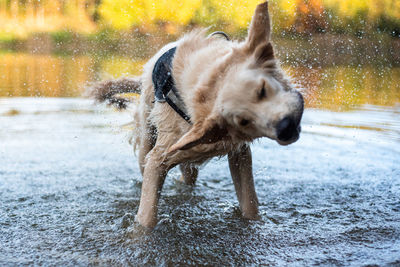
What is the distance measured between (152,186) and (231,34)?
612 centimetres

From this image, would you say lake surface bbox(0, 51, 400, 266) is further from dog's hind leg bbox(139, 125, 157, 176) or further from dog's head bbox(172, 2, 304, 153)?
dog's head bbox(172, 2, 304, 153)

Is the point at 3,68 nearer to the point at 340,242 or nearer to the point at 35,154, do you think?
the point at 35,154

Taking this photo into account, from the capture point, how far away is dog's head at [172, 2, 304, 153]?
2617 millimetres

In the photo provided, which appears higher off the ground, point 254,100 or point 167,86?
point 254,100

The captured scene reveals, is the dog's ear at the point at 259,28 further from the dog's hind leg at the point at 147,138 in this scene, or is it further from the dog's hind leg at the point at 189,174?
the dog's hind leg at the point at 189,174

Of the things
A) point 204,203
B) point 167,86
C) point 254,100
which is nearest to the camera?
point 254,100

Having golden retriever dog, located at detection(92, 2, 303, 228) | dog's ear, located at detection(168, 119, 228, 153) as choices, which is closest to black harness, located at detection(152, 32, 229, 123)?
golden retriever dog, located at detection(92, 2, 303, 228)

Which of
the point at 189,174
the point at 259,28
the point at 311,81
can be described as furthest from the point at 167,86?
the point at 311,81

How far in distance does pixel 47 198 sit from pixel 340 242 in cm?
288

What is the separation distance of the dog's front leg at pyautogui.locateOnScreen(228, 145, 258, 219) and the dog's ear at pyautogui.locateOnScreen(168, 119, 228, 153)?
82cm

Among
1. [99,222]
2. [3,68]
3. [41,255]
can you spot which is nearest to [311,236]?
[99,222]

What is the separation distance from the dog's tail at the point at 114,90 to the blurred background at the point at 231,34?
260cm

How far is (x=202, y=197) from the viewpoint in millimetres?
4789

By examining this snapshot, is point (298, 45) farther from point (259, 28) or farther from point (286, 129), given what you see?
point (286, 129)
